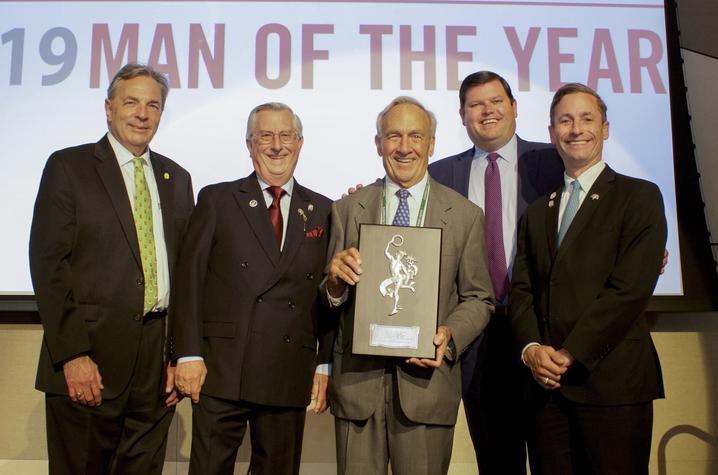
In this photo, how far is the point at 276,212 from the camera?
246 centimetres

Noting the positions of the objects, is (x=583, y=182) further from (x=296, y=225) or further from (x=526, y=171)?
(x=296, y=225)

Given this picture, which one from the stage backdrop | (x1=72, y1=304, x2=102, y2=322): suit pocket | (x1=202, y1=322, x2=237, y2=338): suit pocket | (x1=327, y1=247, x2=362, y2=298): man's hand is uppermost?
the stage backdrop

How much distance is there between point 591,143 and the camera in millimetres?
2406

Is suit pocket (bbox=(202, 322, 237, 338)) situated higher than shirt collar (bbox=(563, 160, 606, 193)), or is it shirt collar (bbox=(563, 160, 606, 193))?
shirt collar (bbox=(563, 160, 606, 193))

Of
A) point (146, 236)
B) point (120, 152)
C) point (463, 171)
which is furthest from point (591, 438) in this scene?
point (120, 152)

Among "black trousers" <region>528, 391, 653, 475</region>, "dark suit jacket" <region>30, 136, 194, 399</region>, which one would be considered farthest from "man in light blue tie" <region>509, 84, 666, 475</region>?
"dark suit jacket" <region>30, 136, 194, 399</region>

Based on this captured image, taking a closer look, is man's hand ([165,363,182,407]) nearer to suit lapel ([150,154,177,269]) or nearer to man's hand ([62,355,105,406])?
man's hand ([62,355,105,406])

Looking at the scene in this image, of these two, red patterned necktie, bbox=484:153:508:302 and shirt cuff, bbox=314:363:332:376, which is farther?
red patterned necktie, bbox=484:153:508:302

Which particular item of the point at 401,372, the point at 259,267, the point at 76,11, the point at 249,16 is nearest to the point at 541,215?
the point at 401,372

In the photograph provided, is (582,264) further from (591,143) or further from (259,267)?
(259,267)

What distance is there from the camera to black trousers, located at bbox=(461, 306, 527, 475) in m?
2.59

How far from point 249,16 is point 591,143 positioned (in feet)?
6.78

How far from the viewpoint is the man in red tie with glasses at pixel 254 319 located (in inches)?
90.0

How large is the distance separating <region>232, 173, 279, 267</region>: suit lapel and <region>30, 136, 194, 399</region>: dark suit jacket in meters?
0.39
